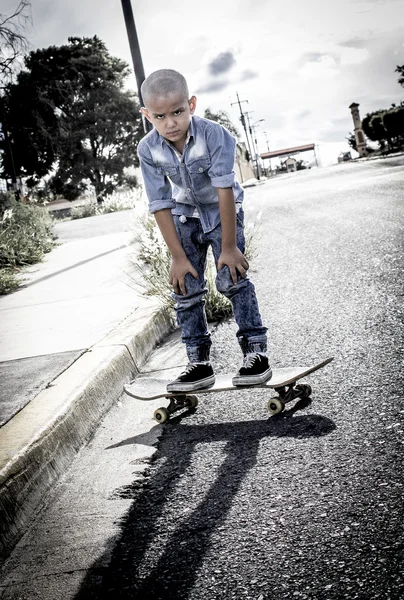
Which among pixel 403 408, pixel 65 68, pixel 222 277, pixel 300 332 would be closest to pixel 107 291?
pixel 300 332

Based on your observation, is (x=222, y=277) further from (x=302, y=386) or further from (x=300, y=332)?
(x=300, y=332)

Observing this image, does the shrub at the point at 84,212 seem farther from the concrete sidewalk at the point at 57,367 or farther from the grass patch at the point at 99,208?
the concrete sidewalk at the point at 57,367

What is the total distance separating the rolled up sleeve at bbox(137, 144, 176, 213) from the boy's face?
0.23 meters

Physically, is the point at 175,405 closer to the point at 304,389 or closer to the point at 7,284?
the point at 304,389

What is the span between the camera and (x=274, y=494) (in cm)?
209

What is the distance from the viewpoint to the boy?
9.44 feet

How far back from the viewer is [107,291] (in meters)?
6.67

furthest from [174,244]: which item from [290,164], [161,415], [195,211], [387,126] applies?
[290,164]

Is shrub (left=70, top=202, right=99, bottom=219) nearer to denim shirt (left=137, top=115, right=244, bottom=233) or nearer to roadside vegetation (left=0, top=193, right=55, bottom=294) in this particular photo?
roadside vegetation (left=0, top=193, right=55, bottom=294)

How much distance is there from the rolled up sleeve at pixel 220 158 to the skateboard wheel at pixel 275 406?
1111mm

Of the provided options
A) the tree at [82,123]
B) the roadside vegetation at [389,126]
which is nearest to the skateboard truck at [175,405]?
the roadside vegetation at [389,126]

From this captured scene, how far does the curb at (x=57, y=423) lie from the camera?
89.4 inches

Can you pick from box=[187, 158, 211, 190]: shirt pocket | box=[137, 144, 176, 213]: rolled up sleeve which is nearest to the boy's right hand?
box=[137, 144, 176, 213]: rolled up sleeve

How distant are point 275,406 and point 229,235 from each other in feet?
2.95
